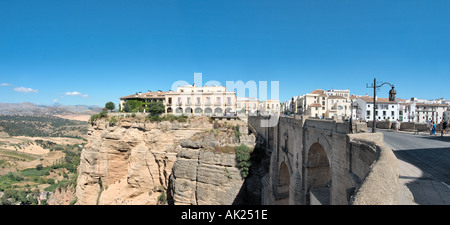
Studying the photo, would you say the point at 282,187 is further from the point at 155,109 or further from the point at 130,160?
the point at 155,109

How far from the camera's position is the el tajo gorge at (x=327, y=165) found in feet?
10.3

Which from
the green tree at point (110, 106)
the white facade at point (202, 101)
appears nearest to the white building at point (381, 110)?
the white facade at point (202, 101)

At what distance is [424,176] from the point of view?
5438 millimetres

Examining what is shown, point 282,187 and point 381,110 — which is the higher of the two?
point 381,110

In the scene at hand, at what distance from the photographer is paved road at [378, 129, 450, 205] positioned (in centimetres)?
418

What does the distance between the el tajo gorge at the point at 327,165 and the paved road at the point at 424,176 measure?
0.93 meters

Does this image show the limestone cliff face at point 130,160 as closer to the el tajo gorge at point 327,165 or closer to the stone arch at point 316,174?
the el tajo gorge at point 327,165

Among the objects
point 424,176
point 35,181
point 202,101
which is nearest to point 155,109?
point 202,101

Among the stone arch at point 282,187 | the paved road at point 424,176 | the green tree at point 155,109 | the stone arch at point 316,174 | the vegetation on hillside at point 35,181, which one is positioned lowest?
the vegetation on hillside at point 35,181

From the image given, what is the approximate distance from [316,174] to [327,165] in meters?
0.89

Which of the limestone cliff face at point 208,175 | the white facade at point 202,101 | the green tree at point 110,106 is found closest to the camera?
the limestone cliff face at point 208,175

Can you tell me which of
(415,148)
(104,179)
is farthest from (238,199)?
(104,179)

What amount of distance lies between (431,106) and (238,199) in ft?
186
